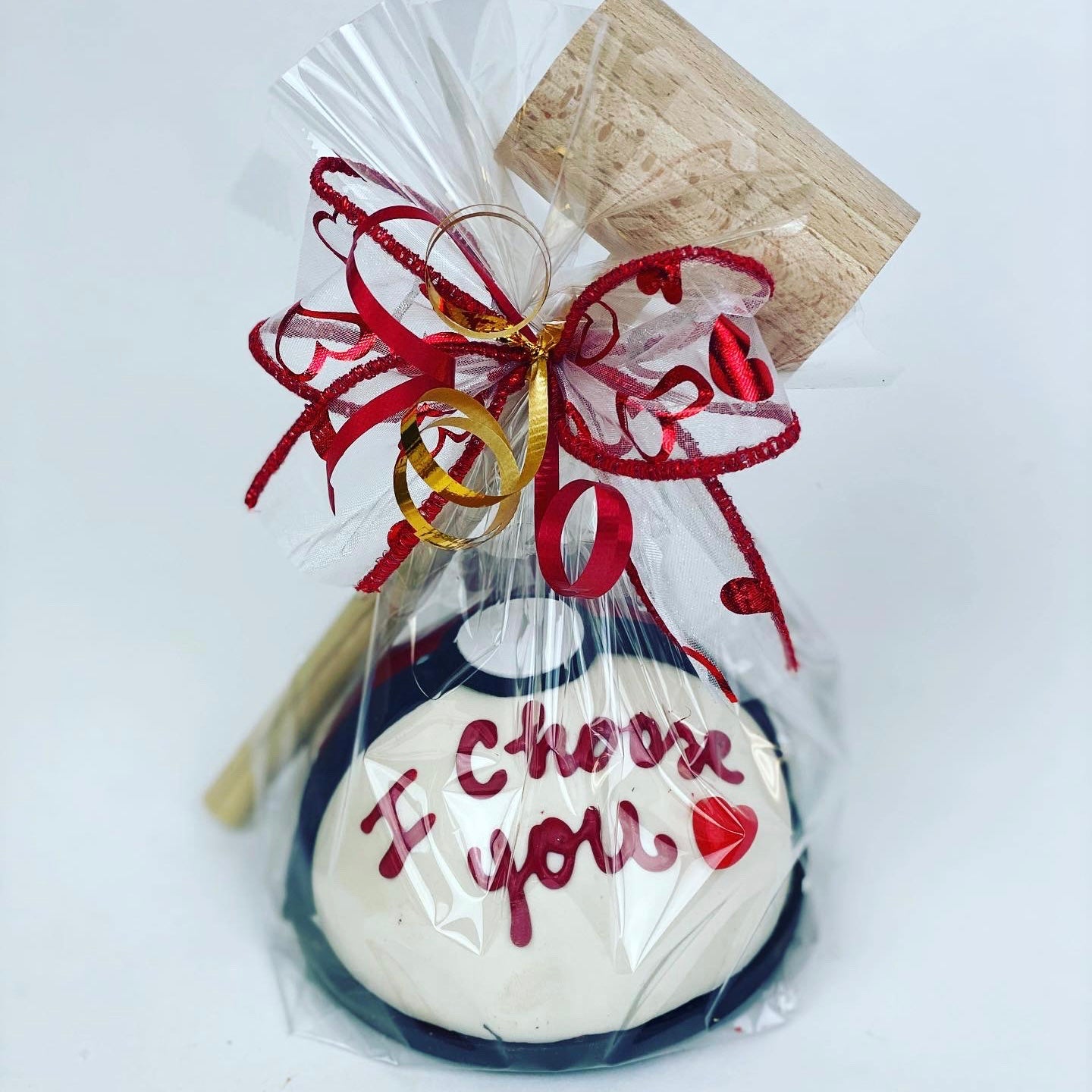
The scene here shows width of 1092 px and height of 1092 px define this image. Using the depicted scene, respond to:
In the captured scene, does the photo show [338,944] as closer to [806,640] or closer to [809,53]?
[806,640]

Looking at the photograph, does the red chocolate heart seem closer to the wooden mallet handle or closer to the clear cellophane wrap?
the clear cellophane wrap

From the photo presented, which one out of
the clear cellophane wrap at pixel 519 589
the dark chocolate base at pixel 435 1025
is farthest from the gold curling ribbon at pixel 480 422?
the dark chocolate base at pixel 435 1025

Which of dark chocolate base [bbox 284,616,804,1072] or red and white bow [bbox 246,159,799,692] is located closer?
red and white bow [bbox 246,159,799,692]

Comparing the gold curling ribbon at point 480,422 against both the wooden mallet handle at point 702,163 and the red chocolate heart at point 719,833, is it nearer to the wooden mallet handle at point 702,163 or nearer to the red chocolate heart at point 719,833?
the wooden mallet handle at point 702,163

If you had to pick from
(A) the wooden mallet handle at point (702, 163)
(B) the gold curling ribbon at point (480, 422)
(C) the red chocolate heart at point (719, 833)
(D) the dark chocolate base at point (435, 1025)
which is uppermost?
(A) the wooden mallet handle at point (702, 163)

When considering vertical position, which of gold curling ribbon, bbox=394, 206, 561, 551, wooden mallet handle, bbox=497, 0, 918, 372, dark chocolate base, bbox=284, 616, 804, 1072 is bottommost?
dark chocolate base, bbox=284, 616, 804, 1072

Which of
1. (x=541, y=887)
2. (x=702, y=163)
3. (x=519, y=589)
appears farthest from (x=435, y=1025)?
(x=702, y=163)

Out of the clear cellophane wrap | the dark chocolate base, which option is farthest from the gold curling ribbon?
the dark chocolate base

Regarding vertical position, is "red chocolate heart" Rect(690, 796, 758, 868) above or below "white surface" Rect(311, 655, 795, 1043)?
above
